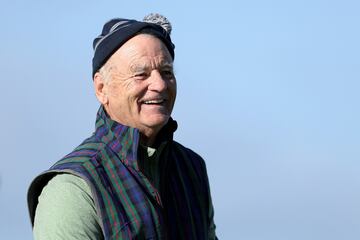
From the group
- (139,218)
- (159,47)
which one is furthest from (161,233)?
(159,47)

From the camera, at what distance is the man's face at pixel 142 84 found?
15.1ft

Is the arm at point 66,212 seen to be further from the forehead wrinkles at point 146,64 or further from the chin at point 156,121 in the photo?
the forehead wrinkles at point 146,64

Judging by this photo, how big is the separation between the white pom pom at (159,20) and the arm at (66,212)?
82cm

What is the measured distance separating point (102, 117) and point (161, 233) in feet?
2.01

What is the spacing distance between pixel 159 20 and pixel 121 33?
0.23 meters

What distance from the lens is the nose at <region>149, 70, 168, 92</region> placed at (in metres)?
4.57

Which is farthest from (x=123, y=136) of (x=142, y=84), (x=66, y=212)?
(x=66, y=212)

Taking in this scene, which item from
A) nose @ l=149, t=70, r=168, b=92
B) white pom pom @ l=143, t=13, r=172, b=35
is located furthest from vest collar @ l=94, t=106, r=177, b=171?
white pom pom @ l=143, t=13, r=172, b=35

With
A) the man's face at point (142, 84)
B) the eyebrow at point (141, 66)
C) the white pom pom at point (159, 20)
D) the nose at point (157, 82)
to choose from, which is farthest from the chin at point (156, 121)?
the white pom pom at point (159, 20)

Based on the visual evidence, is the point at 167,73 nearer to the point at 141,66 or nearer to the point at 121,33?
the point at 141,66

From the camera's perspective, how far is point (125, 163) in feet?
15.4

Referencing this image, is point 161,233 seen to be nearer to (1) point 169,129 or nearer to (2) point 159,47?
(1) point 169,129

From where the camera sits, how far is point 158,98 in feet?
15.0

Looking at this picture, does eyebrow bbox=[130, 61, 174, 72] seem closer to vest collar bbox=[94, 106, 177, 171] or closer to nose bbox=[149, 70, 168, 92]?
nose bbox=[149, 70, 168, 92]
